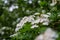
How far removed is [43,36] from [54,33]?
4cm

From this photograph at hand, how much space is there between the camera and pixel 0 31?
279 cm

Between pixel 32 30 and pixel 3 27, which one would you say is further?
pixel 3 27

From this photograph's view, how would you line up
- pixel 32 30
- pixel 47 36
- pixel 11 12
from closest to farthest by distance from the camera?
pixel 47 36
pixel 32 30
pixel 11 12

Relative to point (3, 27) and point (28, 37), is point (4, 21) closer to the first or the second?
point (3, 27)

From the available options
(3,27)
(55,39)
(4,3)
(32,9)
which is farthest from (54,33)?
(4,3)

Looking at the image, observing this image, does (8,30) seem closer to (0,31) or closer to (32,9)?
(0,31)

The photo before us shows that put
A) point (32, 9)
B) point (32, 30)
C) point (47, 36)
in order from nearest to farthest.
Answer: point (47, 36) → point (32, 30) → point (32, 9)

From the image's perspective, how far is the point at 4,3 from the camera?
303 centimetres

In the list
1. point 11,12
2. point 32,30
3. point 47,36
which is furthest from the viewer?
point 11,12

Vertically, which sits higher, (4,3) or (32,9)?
(4,3)

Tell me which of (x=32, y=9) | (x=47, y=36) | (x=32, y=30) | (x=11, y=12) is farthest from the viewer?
(x=11, y=12)

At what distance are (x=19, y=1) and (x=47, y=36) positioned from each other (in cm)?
202

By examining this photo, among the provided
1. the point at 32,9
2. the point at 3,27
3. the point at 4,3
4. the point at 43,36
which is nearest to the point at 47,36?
the point at 43,36

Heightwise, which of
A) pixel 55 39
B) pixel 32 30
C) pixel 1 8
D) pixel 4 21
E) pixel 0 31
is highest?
pixel 1 8
